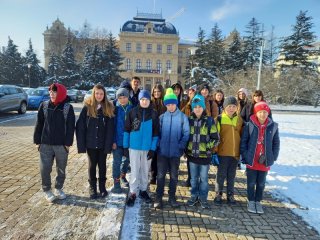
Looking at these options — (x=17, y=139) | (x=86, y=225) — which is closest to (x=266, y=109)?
(x=86, y=225)

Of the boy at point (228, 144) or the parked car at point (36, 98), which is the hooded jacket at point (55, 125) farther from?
the parked car at point (36, 98)

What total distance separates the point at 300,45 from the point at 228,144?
44.5 metres

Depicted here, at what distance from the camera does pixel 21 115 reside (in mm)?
16141

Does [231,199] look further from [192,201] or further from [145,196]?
[145,196]

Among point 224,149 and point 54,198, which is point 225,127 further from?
point 54,198

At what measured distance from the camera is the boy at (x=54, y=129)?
426cm

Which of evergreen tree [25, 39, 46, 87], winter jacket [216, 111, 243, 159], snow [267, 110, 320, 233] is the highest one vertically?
evergreen tree [25, 39, 46, 87]

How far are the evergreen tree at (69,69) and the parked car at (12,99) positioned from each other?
33.8 meters

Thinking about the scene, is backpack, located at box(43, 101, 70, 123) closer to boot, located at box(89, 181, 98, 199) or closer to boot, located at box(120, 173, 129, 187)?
boot, located at box(89, 181, 98, 199)

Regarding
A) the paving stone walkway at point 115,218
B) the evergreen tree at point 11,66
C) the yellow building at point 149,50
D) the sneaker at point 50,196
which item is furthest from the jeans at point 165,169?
the yellow building at point 149,50

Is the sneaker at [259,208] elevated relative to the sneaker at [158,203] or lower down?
lower down

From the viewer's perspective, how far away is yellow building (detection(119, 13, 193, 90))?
2960 inches

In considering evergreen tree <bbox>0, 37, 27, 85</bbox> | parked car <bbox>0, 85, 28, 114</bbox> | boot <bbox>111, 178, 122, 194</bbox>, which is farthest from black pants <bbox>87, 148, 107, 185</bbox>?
evergreen tree <bbox>0, 37, 27, 85</bbox>

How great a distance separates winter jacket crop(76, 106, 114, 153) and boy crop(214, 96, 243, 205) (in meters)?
1.83
